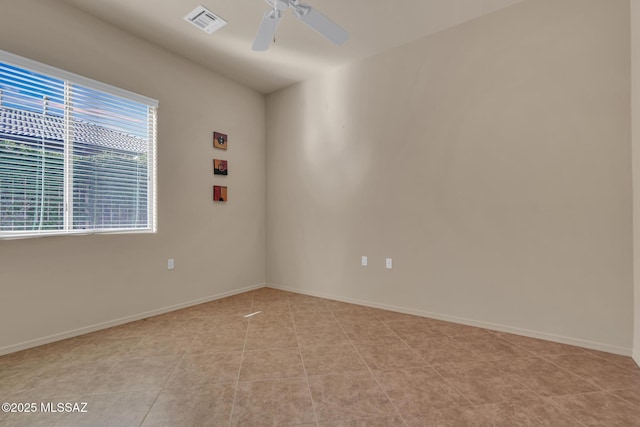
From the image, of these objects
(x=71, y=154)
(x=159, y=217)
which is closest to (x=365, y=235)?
(x=159, y=217)

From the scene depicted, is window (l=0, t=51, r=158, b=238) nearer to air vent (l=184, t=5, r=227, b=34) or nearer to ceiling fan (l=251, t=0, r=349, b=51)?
air vent (l=184, t=5, r=227, b=34)

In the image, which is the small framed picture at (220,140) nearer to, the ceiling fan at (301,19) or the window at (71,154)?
the window at (71,154)

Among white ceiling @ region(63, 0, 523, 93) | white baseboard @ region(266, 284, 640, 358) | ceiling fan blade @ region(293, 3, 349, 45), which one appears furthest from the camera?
white ceiling @ region(63, 0, 523, 93)

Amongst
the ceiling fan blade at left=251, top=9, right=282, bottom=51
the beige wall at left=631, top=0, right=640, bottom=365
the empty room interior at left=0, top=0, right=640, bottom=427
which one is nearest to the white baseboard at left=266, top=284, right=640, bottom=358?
the empty room interior at left=0, top=0, right=640, bottom=427

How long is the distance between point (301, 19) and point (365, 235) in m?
2.27

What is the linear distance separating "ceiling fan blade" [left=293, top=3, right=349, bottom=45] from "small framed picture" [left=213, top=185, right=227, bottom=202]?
2299 mm

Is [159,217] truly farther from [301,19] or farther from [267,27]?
[301,19]

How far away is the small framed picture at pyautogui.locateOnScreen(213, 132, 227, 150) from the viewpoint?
12.3 ft

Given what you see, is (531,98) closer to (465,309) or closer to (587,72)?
(587,72)

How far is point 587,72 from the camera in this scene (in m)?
2.32

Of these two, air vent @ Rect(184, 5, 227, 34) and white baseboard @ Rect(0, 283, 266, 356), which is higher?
air vent @ Rect(184, 5, 227, 34)

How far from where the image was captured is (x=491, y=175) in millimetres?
2713

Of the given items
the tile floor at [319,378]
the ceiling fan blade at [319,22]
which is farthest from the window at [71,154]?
the ceiling fan blade at [319,22]

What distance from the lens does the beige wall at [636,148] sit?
81.4 inches
